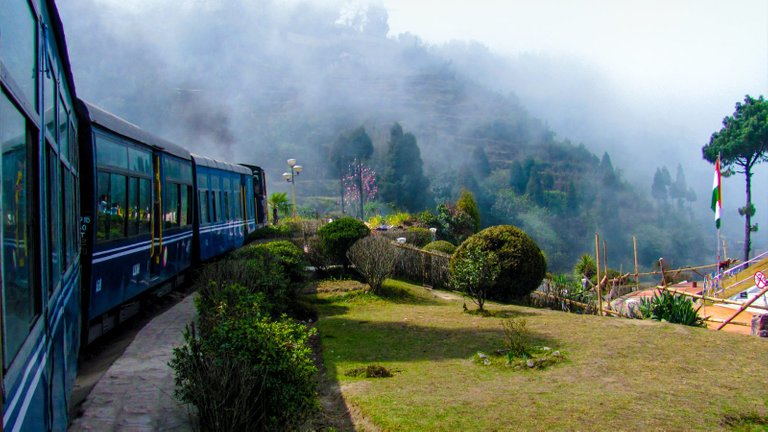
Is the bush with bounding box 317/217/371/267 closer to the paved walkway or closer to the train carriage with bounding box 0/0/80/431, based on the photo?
the paved walkway

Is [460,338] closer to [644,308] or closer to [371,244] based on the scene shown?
[644,308]

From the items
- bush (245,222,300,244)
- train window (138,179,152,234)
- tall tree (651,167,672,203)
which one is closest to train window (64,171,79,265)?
train window (138,179,152,234)

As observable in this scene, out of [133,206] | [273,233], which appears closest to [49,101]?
[133,206]

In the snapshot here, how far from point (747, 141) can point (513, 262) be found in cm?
3601

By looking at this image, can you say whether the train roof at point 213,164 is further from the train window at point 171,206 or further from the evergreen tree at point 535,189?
the evergreen tree at point 535,189

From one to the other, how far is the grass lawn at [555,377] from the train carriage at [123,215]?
3.13m

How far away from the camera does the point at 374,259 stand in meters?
17.3

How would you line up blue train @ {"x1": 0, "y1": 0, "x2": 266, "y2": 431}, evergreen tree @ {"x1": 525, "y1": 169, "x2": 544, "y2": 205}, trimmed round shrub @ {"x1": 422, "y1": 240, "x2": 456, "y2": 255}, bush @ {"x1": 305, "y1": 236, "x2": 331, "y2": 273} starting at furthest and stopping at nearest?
evergreen tree @ {"x1": 525, "y1": 169, "x2": 544, "y2": 205} < trimmed round shrub @ {"x1": 422, "y1": 240, "x2": 456, "y2": 255} < bush @ {"x1": 305, "y1": 236, "x2": 331, "y2": 273} < blue train @ {"x1": 0, "y1": 0, "x2": 266, "y2": 431}

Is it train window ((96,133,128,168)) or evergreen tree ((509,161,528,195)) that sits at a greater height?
evergreen tree ((509,161,528,195))

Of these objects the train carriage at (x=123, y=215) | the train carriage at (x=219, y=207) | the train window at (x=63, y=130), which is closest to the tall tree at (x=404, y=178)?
the train carriage at (x=219, y=207)

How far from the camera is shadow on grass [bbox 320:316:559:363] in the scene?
395 inches

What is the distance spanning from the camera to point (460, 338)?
1132cm

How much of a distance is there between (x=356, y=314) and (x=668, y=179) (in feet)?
407

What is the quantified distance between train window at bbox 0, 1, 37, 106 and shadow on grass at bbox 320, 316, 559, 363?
7.11 m
